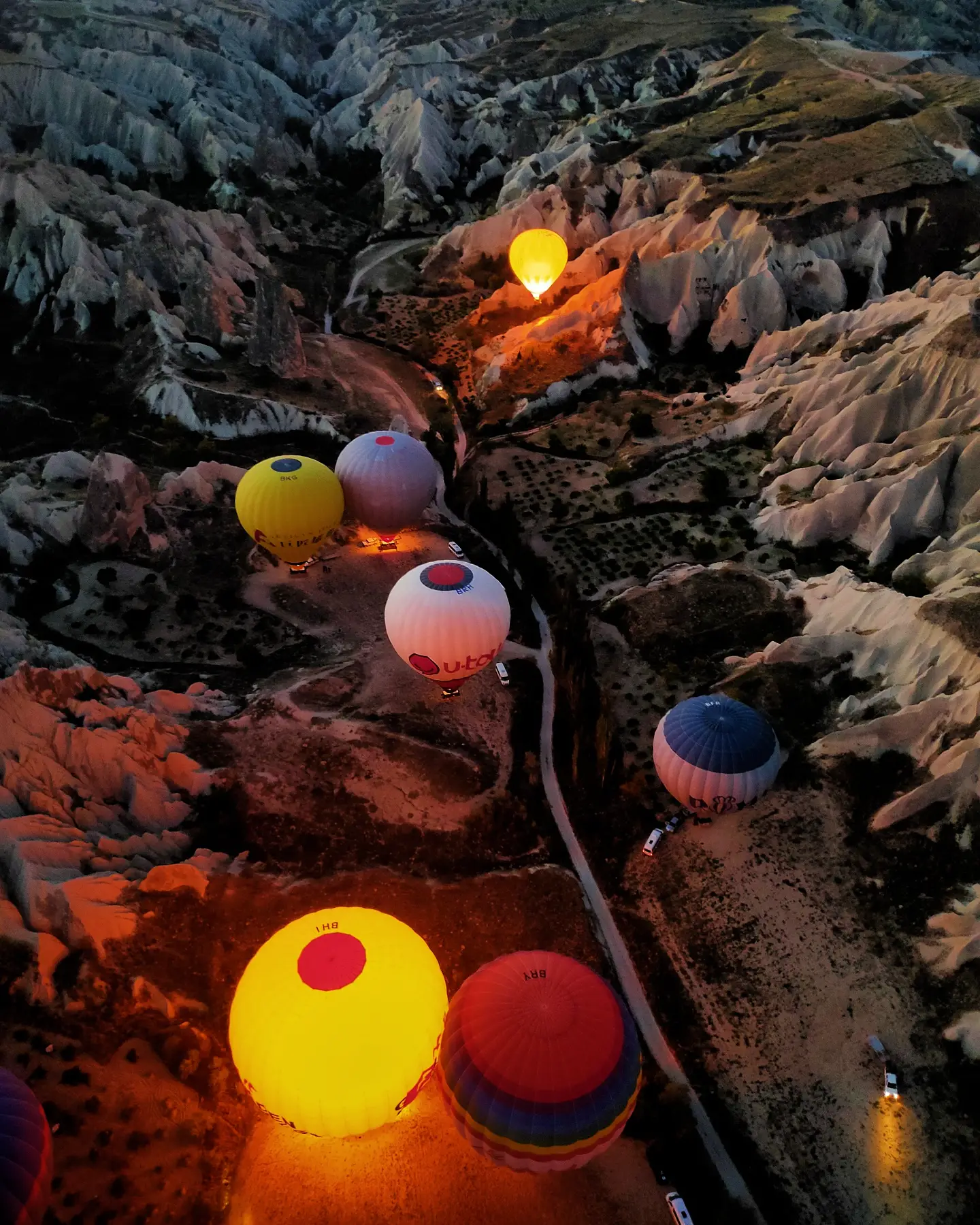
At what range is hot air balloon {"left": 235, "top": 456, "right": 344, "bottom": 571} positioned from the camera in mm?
35938

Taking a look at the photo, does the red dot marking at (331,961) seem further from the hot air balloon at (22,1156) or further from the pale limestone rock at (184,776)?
the pale limestone rock at (184,776)

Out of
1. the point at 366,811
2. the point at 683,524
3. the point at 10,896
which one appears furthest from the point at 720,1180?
the point at 683,524

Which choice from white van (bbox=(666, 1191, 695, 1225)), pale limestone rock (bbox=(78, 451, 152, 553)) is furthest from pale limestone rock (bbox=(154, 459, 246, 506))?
white van (bbox=(666, 1191, 695, 1225))

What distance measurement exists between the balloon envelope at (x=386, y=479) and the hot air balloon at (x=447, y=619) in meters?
9.04

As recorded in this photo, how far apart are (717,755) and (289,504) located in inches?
824

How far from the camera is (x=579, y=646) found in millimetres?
34781

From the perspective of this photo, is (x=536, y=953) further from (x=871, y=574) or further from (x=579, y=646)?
(x=871, y=574)

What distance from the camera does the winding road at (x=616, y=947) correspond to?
2058 centimetres

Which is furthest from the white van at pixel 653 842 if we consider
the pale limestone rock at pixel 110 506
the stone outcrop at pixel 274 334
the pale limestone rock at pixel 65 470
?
the stone outcrop at pixel 274 334

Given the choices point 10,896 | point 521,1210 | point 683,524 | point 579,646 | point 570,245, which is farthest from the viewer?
point 570,245

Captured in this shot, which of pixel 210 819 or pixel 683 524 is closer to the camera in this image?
pixel 210 819

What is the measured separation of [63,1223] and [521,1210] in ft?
32.7

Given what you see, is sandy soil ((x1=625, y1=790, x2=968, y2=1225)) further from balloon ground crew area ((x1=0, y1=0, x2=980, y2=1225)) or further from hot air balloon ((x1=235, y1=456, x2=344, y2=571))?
hot air balloon ((x1=235, y1=456, x2=344, y2=571))

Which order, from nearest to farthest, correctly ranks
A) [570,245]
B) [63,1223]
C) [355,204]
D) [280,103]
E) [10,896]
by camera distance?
[63,1223] < [10,896] < [570,245] < [355,204] < [280,103]
